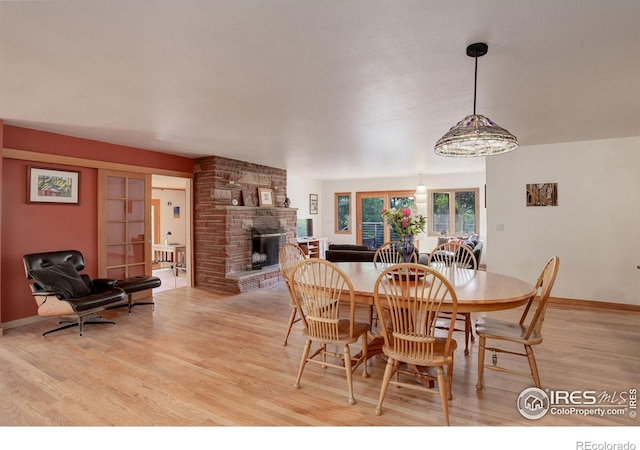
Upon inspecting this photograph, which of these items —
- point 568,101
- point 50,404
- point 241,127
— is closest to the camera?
point 50,404

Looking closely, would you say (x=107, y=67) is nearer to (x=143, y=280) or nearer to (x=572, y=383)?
(x=143, y=280)

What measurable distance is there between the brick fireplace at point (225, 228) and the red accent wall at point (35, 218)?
1.51 metres

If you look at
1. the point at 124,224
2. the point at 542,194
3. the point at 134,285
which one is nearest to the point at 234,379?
the point at 134,285

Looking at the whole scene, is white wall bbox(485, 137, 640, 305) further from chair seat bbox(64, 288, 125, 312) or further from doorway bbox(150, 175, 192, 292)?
doorway bbox(150, 175, 192, 292)

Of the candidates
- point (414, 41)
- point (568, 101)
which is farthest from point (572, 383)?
point (414, 41)

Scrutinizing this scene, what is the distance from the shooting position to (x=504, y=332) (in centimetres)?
242

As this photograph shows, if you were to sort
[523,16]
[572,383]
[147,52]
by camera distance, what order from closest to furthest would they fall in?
[523,16] → [147,52] → [572,383]

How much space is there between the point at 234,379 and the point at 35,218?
334 centimetres

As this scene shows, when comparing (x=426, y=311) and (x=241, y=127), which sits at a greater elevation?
(x=241, y=127)

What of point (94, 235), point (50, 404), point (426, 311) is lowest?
point (50, 404)

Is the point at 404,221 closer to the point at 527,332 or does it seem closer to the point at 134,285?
the point at 527,332

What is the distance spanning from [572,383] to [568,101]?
243 centimetres

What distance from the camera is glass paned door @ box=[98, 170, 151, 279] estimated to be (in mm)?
4680

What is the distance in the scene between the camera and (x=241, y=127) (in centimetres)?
396
